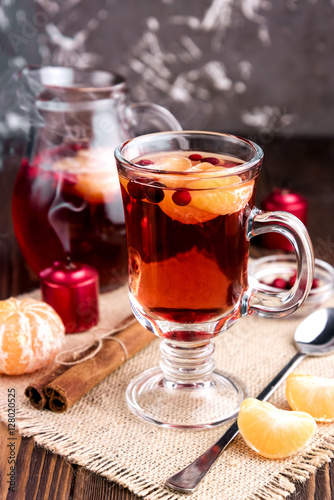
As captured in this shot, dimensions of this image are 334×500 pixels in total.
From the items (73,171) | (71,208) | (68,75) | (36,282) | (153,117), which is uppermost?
(68,75)

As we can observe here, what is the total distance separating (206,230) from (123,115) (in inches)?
31.6

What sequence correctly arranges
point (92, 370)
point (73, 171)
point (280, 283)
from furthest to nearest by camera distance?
point (280, 283), point (73, 171), point (92, 370)

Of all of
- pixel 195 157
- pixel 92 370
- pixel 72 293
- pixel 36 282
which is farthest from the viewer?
pixel 36 282

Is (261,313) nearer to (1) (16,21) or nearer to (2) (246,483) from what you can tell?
(2) (246,483)

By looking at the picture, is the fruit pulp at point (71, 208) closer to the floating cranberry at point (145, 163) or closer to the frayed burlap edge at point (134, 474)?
the floating cranberry at point (145, 163)

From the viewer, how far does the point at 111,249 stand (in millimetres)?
2080

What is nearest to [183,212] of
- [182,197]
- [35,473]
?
[182,197]

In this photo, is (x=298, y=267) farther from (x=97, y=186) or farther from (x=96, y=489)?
(x=97, y=186)

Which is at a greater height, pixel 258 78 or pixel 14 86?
pixel 14 86

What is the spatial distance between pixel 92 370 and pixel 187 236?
1.51 ft

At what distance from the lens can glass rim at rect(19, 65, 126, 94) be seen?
194 centimetres

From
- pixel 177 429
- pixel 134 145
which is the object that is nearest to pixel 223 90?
pixel 134 145

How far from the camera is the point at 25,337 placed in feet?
5.32

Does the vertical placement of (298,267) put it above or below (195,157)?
below
